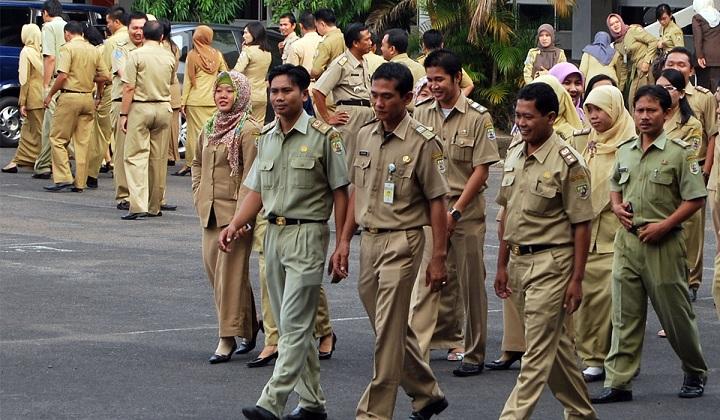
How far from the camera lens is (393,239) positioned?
292 inches

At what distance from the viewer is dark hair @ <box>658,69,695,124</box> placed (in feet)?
34.1

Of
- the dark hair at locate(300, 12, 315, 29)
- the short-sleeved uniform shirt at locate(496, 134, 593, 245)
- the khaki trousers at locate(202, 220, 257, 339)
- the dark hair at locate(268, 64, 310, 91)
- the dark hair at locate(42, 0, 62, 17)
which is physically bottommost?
the khaki trousers at locate(202, 220, 257, 339)

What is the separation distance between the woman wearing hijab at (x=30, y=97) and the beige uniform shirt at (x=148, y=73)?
3.81 metres

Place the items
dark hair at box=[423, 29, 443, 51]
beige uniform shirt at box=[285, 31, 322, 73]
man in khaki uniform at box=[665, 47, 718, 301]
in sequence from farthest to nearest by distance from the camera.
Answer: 1. beige uniform shirt at box=[285, 31, 322, 73]
2. dark hair at box=[423, 29, 443, 51]
3. man in khaki uniform at box=[665, 47, 718, 301]

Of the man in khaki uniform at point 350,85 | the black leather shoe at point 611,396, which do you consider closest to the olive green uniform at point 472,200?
the black leather shoe at point 611,396

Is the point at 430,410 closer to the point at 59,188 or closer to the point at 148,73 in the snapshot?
the point at 148,73

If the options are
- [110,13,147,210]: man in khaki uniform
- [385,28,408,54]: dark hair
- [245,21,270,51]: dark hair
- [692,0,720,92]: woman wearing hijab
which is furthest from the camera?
[692,0,720,92]: woman wearing hijab

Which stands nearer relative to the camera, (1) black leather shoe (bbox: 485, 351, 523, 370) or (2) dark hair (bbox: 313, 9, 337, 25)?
(1) black leather shoe (bbox: 485, 351, 523, 370)

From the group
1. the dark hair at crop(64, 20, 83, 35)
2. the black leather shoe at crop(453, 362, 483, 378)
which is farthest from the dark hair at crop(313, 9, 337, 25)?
the black leather shoe at crop(453, 362, 483, 378)

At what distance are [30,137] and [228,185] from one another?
35.9 ft

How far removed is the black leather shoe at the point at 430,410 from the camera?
761 centimetres

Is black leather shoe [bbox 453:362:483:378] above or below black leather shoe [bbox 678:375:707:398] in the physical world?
below

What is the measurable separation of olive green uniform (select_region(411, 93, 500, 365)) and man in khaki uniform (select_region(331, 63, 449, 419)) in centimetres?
149

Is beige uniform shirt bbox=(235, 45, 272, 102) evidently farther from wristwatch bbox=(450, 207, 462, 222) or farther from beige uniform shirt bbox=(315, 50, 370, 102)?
wristwatch bbox=(450, 207, 462, 222)
